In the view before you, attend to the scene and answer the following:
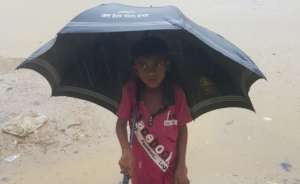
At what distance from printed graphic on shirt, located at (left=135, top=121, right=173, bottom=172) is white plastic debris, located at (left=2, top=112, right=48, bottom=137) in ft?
6.25

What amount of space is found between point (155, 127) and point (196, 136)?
6.54ft

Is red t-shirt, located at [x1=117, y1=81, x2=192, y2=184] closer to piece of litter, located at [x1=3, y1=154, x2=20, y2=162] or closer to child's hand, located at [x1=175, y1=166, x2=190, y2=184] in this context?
child's hand, located at [x1=175, y1=166, x2=190, y2=184]

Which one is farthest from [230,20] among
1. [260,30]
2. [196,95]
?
[196,95]

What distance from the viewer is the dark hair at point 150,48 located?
1.79 m

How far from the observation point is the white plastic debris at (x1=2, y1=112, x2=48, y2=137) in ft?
11.9

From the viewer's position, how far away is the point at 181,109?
76.7 inches

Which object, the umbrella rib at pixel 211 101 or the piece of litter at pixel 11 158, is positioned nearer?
the umbrella rib at pixel 211 101

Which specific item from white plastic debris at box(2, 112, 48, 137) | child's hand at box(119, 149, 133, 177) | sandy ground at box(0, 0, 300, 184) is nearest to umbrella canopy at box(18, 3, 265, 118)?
child's hand at box(119, 149, 133, 177)

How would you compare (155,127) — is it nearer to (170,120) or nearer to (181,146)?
(170,120)

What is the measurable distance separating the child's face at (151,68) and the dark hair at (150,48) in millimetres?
18

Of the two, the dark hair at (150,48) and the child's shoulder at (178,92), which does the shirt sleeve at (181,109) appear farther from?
the dark hair at (150,48)

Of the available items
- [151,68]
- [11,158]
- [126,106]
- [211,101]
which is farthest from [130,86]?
[11,158]

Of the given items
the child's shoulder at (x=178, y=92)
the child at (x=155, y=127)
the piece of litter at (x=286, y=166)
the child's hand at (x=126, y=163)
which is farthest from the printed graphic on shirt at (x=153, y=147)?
the piece of litter at (x=286, y=166)

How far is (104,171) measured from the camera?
3.30 meters
